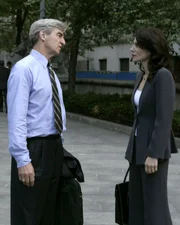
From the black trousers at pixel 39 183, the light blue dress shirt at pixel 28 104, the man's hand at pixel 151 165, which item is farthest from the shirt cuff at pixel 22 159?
the man's hand at pixel 151 165

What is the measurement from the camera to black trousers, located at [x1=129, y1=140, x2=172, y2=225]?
4059 millimetres

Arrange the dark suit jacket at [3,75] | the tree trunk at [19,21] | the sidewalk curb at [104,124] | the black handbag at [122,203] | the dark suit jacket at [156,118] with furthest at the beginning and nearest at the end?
the tree trunk at [19,21], the dark suit jacket at [3,75], the sidewalk curb at [104,124], the black handbag at [122,203], the dark suit jacket at [156,118]

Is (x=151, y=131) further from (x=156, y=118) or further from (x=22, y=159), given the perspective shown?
(x=22, y=159)

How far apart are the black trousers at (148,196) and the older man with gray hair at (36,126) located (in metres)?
0.61

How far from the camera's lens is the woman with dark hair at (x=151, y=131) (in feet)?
12.7

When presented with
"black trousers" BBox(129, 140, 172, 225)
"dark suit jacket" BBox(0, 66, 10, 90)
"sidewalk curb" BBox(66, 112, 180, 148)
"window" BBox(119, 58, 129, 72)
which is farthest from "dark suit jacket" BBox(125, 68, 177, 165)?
"window" BBox(119, 58, 129, 72)

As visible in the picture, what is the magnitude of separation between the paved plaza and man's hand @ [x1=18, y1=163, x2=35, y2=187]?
1995 mm

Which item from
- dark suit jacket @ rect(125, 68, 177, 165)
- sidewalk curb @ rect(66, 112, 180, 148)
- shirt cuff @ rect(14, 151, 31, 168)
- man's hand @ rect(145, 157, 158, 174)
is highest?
dark suit jacket @ rect(125, 68, 177, 165)

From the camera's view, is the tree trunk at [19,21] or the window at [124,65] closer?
the window at [124,65]

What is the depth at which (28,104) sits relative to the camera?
364 cm

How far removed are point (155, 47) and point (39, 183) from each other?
1.19 meters

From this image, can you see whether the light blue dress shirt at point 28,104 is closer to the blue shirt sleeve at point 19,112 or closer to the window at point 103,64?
the blue shirt sleeve at point 19,112

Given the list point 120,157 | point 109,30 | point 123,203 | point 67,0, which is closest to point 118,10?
point 109,30

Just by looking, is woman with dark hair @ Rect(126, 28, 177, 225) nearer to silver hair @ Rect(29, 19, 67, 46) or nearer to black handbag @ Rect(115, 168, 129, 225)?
black handbag @ Rect(115, 168, 129, 225)
